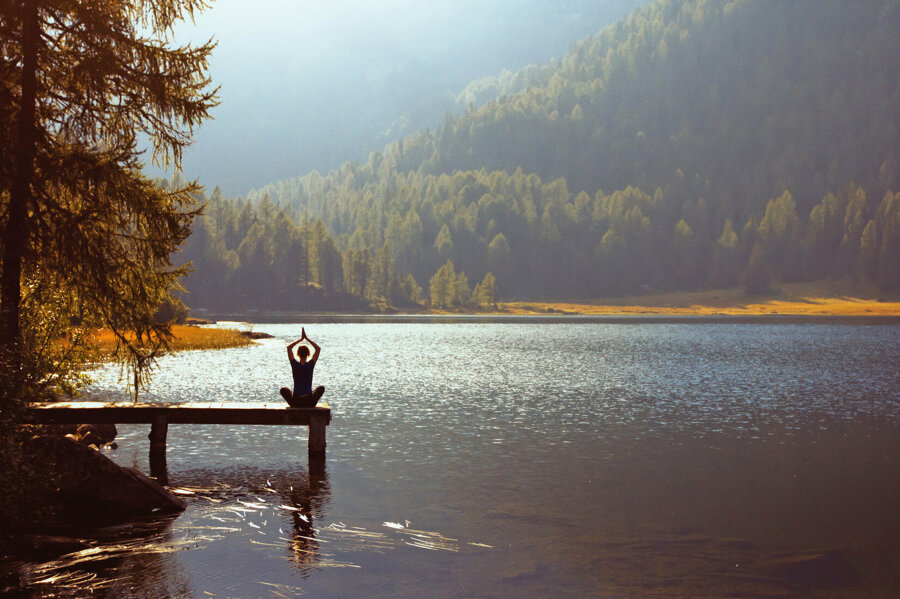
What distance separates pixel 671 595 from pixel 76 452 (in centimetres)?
1363

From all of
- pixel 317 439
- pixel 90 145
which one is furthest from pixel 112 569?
pixel 90 145

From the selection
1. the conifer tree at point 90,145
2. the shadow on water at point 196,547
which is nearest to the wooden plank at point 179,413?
the shadow on water at point 196,547

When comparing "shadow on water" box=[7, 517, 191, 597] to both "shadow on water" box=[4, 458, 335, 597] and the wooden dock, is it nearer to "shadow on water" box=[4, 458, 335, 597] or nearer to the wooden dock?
"shadow on water" box=[4, 458, 335, 597]

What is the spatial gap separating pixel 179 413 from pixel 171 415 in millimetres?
312

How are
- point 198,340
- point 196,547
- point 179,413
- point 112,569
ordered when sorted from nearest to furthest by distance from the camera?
point 112,569
point 196,547
point 179,413
point 198,340

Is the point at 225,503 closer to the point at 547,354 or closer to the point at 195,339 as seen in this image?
the point at 547,354

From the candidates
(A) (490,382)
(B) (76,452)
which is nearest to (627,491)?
(B) (76,452)

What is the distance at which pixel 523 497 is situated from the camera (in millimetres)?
20219

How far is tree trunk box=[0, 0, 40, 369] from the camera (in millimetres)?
17969

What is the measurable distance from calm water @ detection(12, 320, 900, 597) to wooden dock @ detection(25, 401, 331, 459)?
1.36 metres

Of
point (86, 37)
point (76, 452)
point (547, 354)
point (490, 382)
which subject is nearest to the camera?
point (76, 452)

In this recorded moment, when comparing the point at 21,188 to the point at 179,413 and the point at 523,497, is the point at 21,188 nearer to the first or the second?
the point at 179,413

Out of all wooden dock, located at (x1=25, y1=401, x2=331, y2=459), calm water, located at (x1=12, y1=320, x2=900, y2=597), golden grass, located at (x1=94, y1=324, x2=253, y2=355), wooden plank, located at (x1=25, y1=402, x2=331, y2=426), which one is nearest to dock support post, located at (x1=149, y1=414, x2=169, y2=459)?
wooden dock, located at (x1=25, y1=401, x2=331, y2=459)

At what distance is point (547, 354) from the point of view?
238 feet
